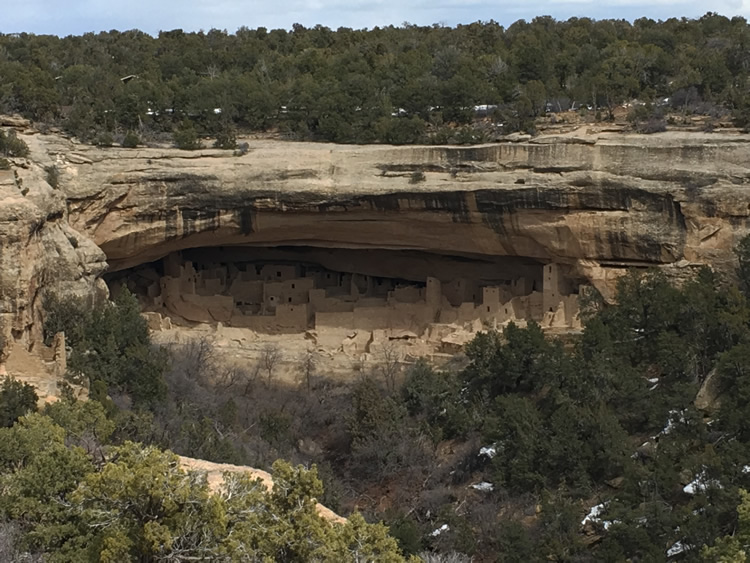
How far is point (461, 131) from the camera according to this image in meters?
23.5

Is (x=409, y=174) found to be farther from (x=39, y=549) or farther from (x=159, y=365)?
(x=39, y=549)

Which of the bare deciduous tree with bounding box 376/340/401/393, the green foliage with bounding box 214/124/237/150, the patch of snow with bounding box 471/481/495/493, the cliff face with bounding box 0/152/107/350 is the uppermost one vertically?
the green foliage with bounding box 214/124/237/150

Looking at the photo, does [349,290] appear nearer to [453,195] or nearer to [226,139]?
[226,139]

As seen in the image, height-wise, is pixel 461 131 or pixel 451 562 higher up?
pixel 461 131

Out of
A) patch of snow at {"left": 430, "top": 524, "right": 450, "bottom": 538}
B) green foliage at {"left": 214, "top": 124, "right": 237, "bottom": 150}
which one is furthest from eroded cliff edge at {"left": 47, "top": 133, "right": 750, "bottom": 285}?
patch of snow at {"left": 430, "top": 524, "right": 450, "bottom": 538}

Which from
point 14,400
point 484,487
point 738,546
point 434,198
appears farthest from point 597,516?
point 434,198

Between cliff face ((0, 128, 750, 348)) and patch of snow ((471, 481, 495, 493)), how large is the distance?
5668mm

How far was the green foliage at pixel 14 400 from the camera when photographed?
51.2 ft

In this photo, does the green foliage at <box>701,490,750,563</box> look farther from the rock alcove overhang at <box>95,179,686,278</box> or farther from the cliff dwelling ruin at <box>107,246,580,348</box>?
the cliff dwelling ruin at <box>107,246,580,348</box>

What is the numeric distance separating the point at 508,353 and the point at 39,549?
1004cm

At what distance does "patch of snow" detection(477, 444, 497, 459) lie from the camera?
58.9 ft

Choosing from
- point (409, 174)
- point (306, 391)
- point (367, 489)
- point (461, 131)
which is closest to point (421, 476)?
point (367, 489)

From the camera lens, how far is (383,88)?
2736cm

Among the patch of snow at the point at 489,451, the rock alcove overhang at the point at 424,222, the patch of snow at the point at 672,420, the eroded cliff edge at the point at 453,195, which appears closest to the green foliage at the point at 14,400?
the patch of snow at the point at 489,451
